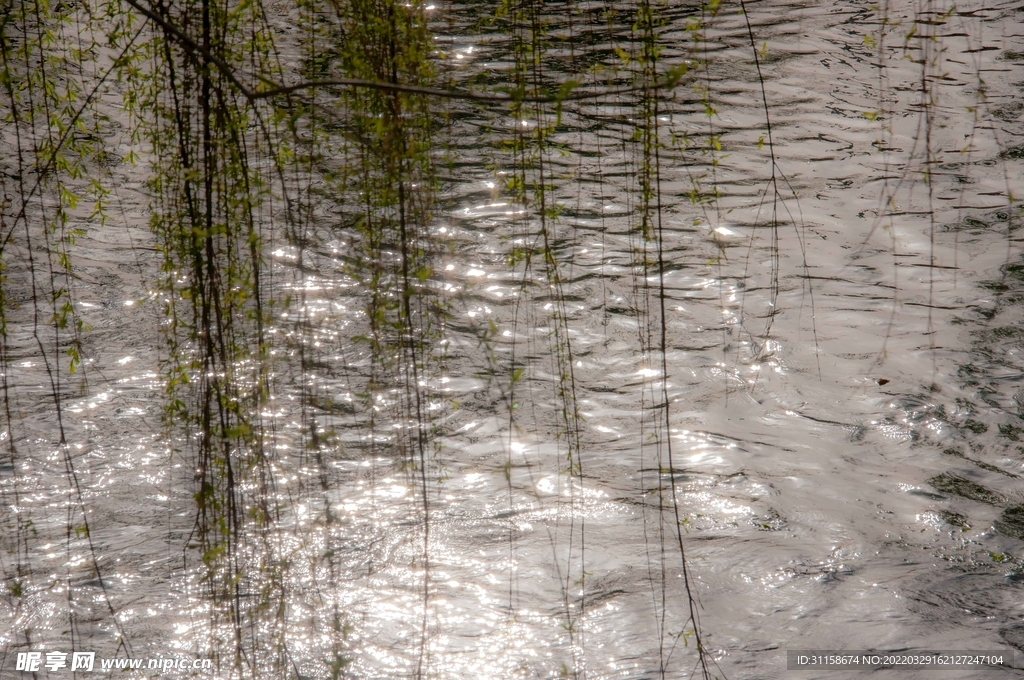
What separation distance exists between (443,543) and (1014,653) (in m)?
1.16

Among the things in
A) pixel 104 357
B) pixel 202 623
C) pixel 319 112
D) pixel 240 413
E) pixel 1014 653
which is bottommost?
pixel 1014 653

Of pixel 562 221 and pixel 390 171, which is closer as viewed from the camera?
pixel 390 171

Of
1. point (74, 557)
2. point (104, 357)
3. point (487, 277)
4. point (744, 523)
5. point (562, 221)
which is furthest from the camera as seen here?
point (562, 221)

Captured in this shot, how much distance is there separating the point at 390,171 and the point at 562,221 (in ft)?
6.07

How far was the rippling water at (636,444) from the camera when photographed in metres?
1.91

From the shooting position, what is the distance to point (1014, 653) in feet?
6.08

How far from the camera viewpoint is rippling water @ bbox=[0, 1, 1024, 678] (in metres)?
1.91

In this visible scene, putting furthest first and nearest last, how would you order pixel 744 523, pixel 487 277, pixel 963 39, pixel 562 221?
pixel 963 39, pixel 562 221, pixel 487 277, pixel 744 523

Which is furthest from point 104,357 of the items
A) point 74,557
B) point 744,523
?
point 744,523

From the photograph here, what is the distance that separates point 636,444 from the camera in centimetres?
249

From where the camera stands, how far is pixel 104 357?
2854mm

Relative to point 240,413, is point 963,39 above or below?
above

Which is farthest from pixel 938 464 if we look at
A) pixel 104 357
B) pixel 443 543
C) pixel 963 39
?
pixel 963 39

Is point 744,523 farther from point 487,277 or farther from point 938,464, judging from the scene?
point 487,277
